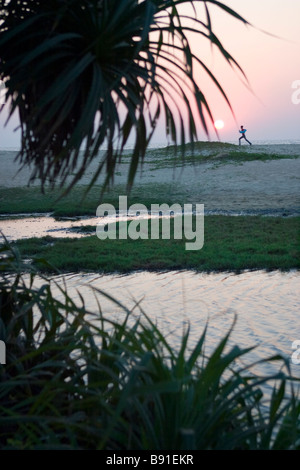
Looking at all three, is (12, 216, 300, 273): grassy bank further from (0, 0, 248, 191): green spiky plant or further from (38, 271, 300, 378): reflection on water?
(0, 0, 248, 191): green spiky plant

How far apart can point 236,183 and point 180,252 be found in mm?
17095

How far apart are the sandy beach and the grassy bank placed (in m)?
5.34

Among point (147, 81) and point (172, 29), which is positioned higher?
point (172, 29)

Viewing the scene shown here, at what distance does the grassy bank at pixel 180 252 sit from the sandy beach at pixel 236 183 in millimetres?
5343

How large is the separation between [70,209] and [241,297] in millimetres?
14223

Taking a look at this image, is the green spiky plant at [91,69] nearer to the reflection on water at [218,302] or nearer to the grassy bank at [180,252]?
the reflection on water at [218,302]

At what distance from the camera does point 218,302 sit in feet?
31.2

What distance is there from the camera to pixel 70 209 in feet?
76.7

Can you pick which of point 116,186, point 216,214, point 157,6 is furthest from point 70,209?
point 157,6

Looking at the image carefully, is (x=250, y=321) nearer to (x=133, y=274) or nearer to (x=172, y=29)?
(x=133, y=274)

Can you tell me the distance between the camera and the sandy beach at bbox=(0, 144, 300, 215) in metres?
24.7

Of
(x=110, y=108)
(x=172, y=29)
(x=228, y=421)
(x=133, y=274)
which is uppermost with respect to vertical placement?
(x=172, y=29)

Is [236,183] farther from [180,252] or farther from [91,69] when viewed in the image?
[91,69]

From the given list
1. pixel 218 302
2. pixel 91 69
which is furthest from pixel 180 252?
pixel 91 69
